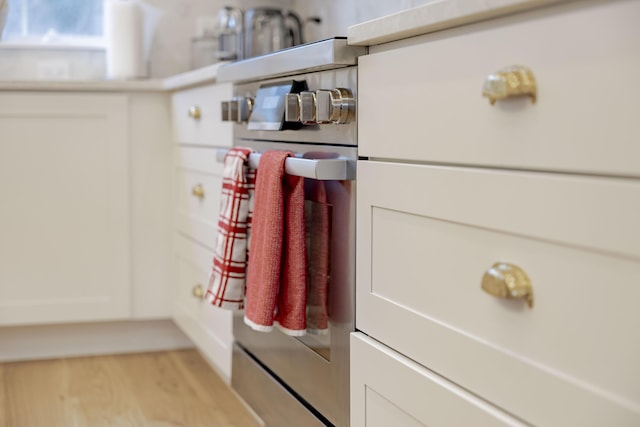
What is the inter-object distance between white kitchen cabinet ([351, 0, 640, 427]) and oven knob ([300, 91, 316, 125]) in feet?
0.45

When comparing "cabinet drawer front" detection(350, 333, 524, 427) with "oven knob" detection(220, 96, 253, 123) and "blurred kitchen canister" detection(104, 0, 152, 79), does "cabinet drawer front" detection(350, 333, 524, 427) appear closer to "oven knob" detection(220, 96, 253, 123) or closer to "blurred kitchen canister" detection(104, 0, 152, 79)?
"oven knob" detection(220, 96, 253, 123)

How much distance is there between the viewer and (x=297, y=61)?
143cm

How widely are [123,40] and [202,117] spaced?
34.4 inches

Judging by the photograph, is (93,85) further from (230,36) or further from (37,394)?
(37,394)

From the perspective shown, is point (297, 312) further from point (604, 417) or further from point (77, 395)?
point (77, 395)

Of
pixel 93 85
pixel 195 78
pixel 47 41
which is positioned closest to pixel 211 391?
pixel 195 78

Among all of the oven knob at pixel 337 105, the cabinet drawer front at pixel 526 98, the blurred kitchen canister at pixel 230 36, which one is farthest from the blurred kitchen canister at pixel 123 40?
the cabinet drawer front at pixel 526 98

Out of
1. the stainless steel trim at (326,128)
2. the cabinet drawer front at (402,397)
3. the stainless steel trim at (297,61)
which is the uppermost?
the stainless steel trim at (297,61)

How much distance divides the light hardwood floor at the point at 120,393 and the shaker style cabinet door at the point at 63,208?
6.7 inches

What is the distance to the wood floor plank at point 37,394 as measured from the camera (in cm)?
A: 211

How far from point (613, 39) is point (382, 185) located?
0.49 metres

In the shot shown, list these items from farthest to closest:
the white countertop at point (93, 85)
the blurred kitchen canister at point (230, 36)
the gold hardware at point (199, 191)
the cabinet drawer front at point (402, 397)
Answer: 1. the blurred kitchen canister at point (230, 36)
2. the white countertop at point (93, 85)
3. the gold hardware at point (199, 191)
4. the cabinet drawer front at point (402, 397)

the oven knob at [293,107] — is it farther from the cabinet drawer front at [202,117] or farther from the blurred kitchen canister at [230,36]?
the blurred kitchen canister at [230,36]

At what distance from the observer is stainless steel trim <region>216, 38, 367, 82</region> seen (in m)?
1.26
